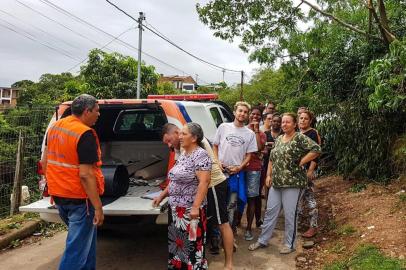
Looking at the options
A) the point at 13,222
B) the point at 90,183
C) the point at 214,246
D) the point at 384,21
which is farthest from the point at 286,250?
the point at 384,21

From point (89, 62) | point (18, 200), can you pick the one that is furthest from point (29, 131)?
point (89, 62)

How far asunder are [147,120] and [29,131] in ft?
8.31

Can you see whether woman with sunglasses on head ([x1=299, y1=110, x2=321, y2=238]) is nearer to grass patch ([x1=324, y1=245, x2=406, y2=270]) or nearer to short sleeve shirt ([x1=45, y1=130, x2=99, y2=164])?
grass patch ([x1=324, y1=245, x2=406, y2=270])

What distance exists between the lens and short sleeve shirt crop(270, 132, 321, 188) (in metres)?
4.71

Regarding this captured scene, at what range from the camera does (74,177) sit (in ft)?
11.0

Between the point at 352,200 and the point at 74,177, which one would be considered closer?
the point at 74,177

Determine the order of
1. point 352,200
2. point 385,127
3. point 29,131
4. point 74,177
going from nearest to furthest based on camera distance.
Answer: point 74,177, point 352,200, point 385,127, point 29,131

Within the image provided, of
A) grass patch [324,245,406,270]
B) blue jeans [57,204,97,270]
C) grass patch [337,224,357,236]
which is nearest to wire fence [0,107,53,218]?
blue jeans [57,204,97,270]

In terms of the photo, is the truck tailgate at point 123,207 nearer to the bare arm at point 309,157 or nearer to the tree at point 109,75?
the bare arm at point 309,157

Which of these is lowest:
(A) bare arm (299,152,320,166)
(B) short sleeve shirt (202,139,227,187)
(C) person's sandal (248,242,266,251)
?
(C) person's sandal (248,242,266,251)

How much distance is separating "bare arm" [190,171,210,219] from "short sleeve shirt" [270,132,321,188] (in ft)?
4.83

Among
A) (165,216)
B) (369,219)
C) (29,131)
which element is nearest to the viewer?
(165,216)

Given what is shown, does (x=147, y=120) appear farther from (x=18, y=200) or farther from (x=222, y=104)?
(x=18, y=200)

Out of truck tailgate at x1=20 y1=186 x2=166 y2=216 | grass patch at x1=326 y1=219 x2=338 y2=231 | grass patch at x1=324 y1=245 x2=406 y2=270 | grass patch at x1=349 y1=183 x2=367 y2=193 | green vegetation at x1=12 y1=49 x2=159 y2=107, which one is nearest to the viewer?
grass patch at x1=324 y1=245 x2=406 y2=270
